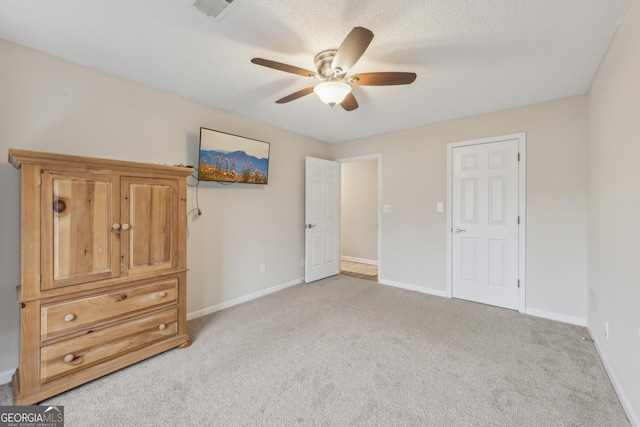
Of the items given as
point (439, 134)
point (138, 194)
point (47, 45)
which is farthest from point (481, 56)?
point (47, 45)

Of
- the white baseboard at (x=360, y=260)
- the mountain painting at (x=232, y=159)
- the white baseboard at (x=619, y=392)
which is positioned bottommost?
the white baseboard at (x=619, y=392)

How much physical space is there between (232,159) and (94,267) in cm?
170

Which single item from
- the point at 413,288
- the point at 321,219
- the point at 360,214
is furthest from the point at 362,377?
the point at 360,214

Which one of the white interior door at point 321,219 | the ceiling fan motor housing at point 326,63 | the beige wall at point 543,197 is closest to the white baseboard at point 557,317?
A: the beige wall at point 543,197

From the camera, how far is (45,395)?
167 centimetres

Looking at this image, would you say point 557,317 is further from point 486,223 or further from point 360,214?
point 360,214

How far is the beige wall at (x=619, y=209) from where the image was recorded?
1.49 m

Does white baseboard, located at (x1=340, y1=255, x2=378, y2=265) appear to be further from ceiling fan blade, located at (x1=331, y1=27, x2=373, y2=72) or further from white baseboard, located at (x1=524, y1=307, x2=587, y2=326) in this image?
ceiling fan blade, located at (x1=331, y1=27, x2=373, y2=72)

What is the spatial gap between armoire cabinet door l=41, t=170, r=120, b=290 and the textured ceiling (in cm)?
99

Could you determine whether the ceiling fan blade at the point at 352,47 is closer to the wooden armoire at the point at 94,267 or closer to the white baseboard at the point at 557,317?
the wooden armoire at the point at 94,267

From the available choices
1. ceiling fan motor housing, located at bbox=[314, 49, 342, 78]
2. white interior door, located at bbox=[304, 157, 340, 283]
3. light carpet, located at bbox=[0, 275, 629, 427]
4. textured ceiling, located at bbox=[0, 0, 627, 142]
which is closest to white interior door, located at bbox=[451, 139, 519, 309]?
light carpet, located at bbox=[0, 275, 629, 427]

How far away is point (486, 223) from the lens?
3324 millimetres

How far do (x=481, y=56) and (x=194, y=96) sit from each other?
105 inches

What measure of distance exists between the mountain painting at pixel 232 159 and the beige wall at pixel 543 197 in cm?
223
